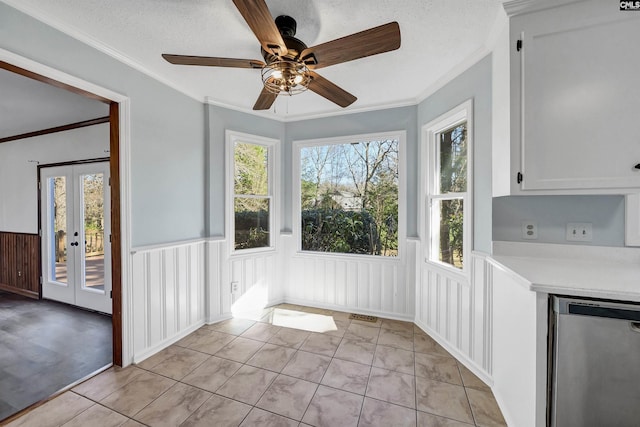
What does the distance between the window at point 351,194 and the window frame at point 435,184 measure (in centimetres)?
32

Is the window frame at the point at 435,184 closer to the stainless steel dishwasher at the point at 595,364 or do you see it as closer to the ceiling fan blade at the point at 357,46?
the stainless steel dishwasher at the point at 595,364

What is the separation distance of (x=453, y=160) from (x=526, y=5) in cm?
120

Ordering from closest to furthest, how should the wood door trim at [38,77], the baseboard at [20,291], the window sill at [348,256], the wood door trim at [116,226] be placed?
1. the wood door trim at [38,77]
2. the wood door trim at [116,226]
3. the window sill at [348,256]
4. the baseboard at [20,291]

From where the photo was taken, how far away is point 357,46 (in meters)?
1.42

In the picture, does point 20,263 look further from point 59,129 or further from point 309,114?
point 309,114

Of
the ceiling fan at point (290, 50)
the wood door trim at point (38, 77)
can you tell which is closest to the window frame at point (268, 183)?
the wood door trim at point (38, 77)

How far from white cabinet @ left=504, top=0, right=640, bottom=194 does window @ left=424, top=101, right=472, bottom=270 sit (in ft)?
1.97

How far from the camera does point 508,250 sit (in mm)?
1856

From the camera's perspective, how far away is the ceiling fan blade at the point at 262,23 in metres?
1.12

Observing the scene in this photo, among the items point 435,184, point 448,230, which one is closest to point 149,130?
point 435,184

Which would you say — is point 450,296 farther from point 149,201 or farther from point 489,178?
point 149,201

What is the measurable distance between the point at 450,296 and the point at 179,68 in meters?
3.22

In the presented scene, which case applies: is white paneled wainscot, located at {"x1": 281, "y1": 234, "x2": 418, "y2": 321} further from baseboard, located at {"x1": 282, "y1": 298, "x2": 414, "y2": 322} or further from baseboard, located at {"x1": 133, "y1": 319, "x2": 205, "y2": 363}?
baseboard, located at {"x1": 133, "y1": 319, "x2": 205, "y2": 363}

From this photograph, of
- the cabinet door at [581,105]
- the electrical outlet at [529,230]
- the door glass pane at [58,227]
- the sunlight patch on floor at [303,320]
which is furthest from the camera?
the door glass pane at [58,227]
